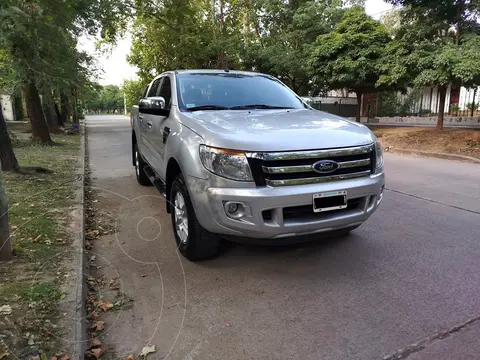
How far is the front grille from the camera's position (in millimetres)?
3127

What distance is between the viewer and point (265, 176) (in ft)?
10.4

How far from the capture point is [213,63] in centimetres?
2655

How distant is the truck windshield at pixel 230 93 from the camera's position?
442 centimetres

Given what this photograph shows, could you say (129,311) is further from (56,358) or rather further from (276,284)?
(276,284)

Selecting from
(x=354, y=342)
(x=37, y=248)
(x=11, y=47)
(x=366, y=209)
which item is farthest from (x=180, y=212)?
(x=11, y=47)

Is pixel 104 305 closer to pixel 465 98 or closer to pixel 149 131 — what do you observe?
pixel 149 131

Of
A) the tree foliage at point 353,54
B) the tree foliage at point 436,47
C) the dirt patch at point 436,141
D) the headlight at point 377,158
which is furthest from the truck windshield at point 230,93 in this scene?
the tree foliage at point 353,54

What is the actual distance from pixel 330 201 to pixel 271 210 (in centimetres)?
54

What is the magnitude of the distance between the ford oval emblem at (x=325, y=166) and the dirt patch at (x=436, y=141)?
8.82 m

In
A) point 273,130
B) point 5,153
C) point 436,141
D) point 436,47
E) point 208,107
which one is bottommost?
point 436,141

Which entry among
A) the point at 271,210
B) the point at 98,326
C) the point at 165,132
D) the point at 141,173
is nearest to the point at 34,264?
the point at 98,326

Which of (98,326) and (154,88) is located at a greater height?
(154,88)

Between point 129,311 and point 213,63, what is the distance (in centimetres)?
2511

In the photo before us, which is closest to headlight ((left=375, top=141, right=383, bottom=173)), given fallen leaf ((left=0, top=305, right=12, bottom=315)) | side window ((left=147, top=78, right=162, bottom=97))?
fallen leaf ((left=0, top=305, right=12, bottom=315))
